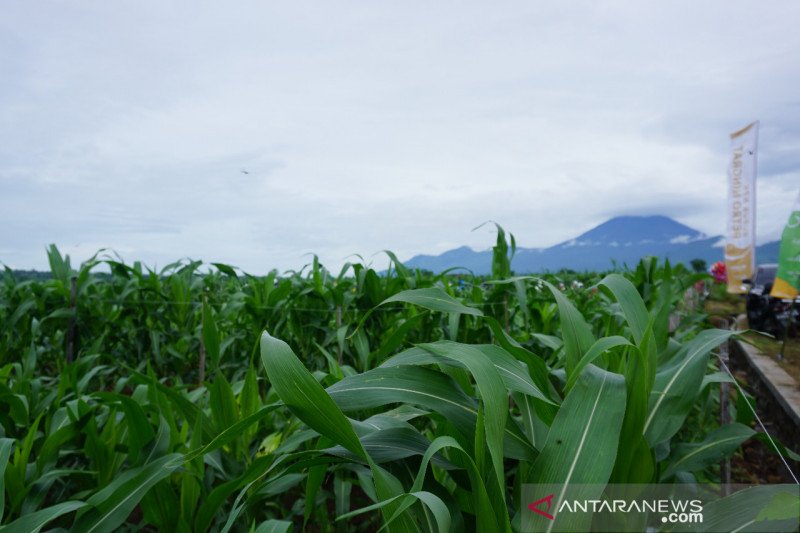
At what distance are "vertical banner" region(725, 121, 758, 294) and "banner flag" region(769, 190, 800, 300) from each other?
16.5 feet

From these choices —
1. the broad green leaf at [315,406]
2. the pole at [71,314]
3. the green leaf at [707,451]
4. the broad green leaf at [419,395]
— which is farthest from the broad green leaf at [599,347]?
the pole at [71,314]

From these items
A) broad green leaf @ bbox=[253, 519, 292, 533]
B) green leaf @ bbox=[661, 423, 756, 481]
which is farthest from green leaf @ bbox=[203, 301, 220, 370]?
green leaf @ bbox=[661, 423, 756, 481]

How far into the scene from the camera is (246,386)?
5.77ft

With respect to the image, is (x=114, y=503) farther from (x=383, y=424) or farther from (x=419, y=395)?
(x=419, y=395)

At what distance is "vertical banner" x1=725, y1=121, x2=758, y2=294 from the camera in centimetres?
1214

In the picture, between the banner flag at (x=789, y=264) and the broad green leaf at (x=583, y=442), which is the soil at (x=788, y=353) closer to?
the banner flag at (x=789, y=264)

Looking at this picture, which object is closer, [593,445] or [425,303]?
[593,445]

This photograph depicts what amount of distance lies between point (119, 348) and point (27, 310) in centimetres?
70

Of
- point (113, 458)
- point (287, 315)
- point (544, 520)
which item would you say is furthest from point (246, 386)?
point (287, 315)

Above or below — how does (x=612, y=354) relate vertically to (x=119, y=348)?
above

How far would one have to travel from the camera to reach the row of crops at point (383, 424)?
86 cm

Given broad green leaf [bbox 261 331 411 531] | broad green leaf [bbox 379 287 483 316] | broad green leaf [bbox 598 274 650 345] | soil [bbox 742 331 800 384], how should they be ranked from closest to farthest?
broad green leaf [bbox 261 331 411 531]
broad green leaf [bbox 379 287 483 316]
broad green leaf [bbox 598 274 650 345]
soil [bbox 742 331 800 384]

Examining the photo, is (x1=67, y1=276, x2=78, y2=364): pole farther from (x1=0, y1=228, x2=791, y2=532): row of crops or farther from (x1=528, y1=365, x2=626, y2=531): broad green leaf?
(x1=528, y1=365, x2=626, y2=531): broad green leaf

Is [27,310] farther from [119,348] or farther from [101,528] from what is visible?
[101,528]
